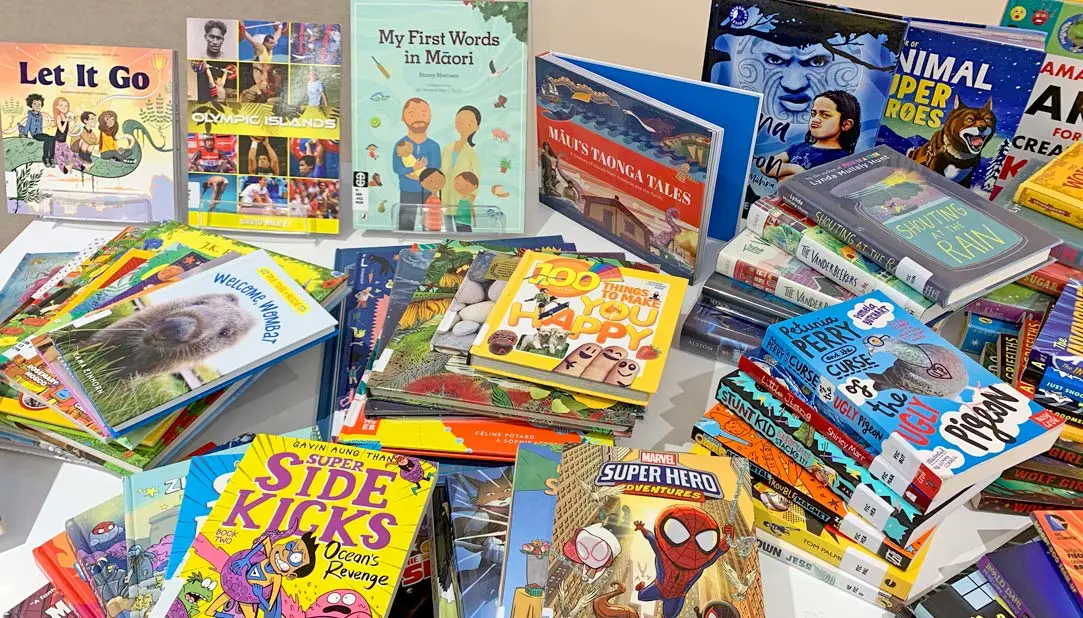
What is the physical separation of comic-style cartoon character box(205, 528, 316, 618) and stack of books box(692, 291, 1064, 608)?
0.54 m

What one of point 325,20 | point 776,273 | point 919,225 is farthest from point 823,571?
point 325,20

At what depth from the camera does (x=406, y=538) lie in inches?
39.7

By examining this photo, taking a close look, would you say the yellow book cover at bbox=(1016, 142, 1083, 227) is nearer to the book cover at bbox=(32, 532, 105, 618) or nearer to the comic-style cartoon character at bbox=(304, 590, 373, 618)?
the comic-style cartoon character at bbox=(304, 590, 373, 618)

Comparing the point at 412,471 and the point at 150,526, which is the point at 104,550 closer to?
the point at 150,526

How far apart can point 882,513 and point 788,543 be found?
0.42 feet

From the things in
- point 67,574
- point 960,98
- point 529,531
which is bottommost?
point 67,574

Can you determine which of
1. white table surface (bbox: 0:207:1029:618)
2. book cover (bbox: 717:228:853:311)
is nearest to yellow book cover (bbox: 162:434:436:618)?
white table surface (bbox: 0:207:1029:618)

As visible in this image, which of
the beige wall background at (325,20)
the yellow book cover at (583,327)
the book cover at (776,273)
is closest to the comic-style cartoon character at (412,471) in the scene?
the yellow book cover at (583,327)

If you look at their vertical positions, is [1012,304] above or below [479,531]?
above

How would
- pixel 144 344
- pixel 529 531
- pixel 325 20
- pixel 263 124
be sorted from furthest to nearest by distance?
pixel 325 20 → pixel 263 124 → pixel 144 344 → pixel 529 531

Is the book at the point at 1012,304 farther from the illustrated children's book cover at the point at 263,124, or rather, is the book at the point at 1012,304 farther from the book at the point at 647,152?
the illustrated children's book cover at the point at 263,124

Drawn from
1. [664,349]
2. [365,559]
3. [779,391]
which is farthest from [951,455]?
[365,559]

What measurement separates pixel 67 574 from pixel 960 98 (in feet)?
4.95

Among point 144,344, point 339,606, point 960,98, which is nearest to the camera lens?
point 339,606
